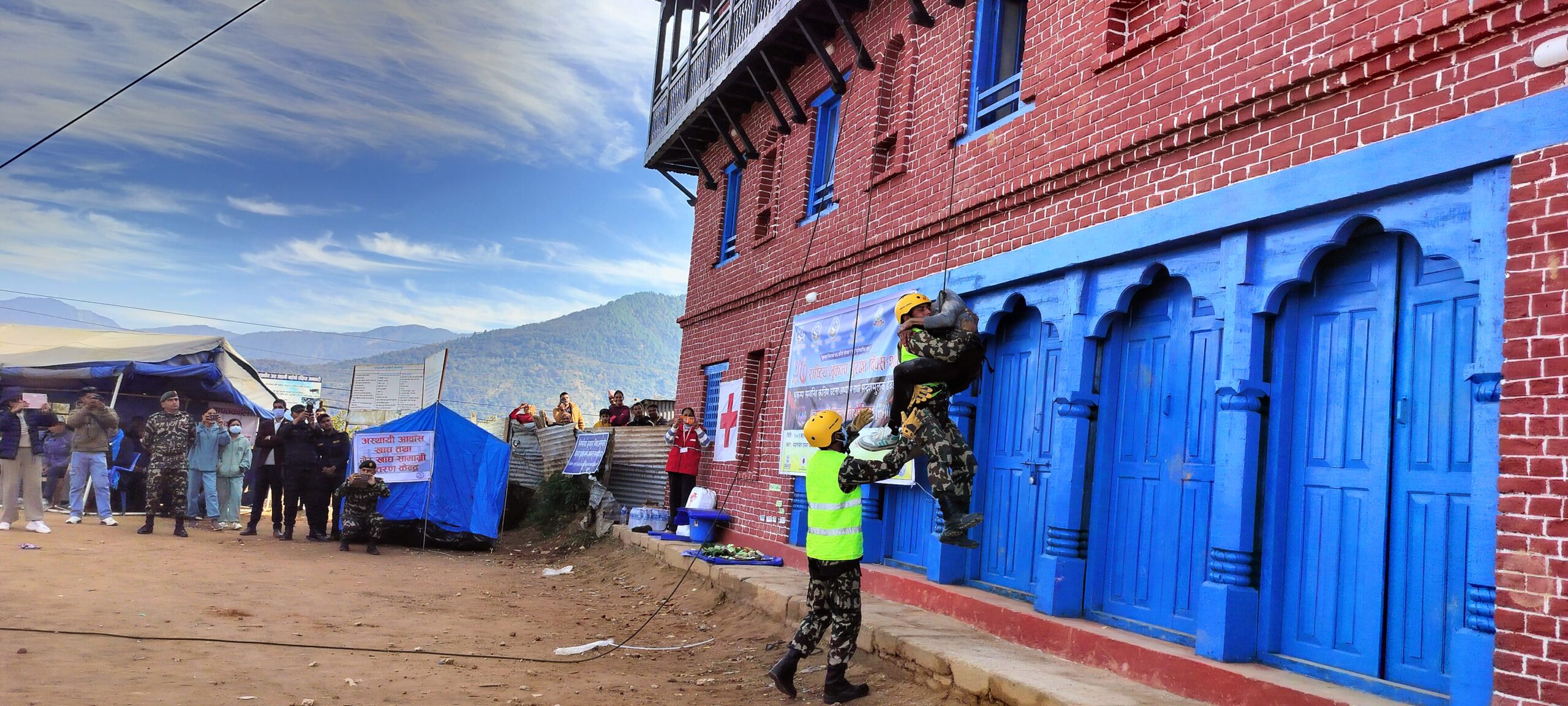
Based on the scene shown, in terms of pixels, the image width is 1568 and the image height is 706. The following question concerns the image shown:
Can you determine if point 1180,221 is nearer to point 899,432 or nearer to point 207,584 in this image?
point 899,432

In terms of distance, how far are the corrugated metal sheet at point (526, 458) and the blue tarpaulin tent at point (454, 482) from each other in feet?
9.99

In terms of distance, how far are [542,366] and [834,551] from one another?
559ft

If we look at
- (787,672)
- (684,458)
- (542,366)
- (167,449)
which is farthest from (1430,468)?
(542,366)

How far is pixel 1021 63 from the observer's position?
357 inches

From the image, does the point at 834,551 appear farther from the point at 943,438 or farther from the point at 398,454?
the point at 398,454

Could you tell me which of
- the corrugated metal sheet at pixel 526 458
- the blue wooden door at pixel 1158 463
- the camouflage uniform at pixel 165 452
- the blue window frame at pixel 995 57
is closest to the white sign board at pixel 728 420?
the blue window frame at pixel 995 57

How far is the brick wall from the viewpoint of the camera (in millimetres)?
4074

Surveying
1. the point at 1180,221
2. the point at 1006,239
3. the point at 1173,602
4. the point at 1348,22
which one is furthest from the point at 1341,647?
the point at 1006,239

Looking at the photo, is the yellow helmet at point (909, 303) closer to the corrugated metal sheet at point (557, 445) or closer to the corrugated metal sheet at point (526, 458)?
the corrugated metal sheet at point (557, 445)

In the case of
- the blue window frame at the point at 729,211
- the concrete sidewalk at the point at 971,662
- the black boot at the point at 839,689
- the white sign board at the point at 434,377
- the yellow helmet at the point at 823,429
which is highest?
the blue window frame at the point at 729,211

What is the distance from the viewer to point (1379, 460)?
206 inches

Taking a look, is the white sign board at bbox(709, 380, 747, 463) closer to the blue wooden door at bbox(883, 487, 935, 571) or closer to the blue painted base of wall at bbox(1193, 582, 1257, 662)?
the blue wooden door at bbox(883, 487, 935, 571)

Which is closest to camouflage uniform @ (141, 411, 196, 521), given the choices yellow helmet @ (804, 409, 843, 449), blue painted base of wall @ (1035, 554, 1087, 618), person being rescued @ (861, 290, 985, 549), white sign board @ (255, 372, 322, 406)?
yellow helmet @ (804, 409, 843, 449)

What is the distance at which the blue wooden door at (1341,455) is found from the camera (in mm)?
5211
